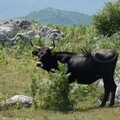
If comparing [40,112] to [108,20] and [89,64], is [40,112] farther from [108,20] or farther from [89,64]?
[108,20]

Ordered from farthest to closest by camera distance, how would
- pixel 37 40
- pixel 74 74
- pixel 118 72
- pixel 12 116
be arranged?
pixel 37 40 → pixel 118 72 → pixel 74 74 → pixel 12 116

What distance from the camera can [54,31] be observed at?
116ft

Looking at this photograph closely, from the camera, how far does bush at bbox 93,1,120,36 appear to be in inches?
1420

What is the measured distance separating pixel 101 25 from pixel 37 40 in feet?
27.4

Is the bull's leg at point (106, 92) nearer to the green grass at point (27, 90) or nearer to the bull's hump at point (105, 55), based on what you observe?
the green grass at point (27, 90)

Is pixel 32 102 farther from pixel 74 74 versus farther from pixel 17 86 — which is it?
pixel 17 86

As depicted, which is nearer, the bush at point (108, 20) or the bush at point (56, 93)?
the bush at point (56, 93)

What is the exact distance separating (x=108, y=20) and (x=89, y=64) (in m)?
21.1

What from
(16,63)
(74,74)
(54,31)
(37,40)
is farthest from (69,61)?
(54,31)

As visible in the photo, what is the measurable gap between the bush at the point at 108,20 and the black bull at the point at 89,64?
65.3 feet

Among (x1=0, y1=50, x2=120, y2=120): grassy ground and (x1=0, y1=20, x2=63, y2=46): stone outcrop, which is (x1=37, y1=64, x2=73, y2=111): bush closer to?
(x1=0, y1=50, x2=120, y2=120): grassy ground

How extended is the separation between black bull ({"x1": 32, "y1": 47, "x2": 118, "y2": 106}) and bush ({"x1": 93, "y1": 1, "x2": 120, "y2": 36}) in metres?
19.9

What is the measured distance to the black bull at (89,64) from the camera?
15.6m

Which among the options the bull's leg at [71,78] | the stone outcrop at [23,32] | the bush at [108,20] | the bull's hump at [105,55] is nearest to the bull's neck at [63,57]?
the bull's leg at [71,78]
